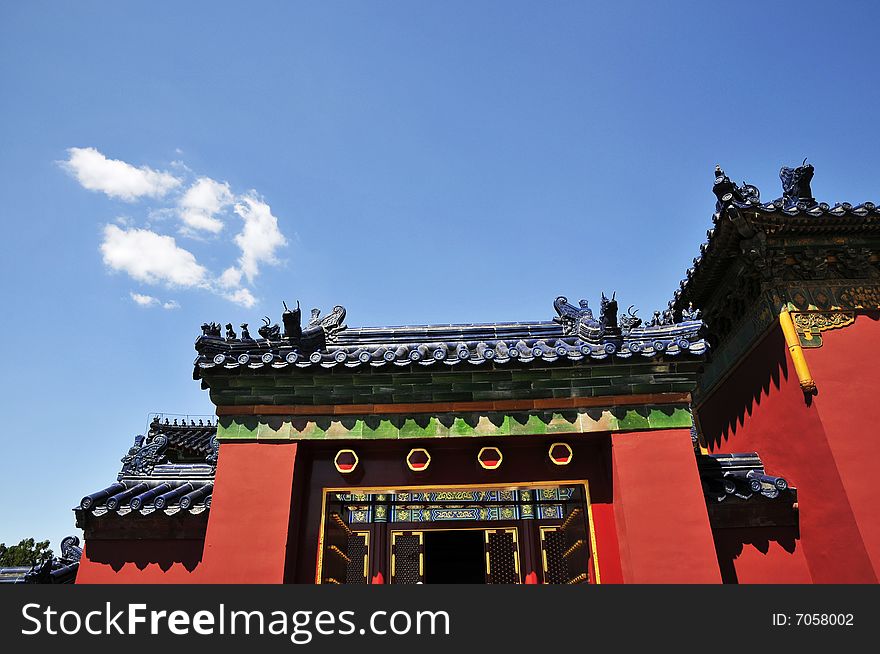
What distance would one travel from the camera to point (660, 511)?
641cm

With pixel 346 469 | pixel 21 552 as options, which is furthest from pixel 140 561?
pixel 21 552

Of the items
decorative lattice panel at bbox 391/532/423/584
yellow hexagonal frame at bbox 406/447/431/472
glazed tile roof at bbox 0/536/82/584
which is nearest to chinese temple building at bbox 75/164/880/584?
yellow hexagonal frame at bbox 406/447/431/472

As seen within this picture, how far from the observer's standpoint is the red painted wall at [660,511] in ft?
20.2

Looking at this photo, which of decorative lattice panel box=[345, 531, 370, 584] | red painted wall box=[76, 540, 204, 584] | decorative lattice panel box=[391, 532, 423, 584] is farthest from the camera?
decorative lattice panel box=[391, 532, 423, 584]

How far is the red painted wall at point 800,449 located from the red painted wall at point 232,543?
5.47m

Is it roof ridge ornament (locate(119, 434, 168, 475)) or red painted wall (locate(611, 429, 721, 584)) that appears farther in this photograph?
roof ridge ornament (locate(119, 434, 168, 475))

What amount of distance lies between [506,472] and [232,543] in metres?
3.25

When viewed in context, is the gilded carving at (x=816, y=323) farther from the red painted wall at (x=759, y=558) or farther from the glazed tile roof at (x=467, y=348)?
the red painted wall at (x=759, y=558)

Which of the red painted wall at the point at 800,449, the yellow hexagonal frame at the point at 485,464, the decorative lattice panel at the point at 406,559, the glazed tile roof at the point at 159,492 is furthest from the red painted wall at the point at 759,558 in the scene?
the glazed tile roof at the point at 159,492

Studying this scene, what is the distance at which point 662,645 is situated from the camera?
192 inches

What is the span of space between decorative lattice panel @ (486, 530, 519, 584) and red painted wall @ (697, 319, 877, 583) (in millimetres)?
2706

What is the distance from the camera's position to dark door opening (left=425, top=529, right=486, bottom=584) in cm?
1169

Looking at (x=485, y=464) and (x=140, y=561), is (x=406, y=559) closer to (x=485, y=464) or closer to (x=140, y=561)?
(x=485, y=464)

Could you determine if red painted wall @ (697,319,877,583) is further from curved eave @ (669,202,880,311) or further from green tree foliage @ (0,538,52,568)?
green tree foliage @ (0,538,52,568)
